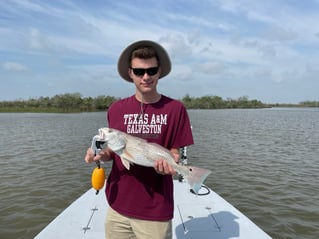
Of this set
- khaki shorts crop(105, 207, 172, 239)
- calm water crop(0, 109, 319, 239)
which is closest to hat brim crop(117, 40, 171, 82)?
khaki shorts crop(105, 207, 172, 239)

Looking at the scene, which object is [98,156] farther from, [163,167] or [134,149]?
[163,167]

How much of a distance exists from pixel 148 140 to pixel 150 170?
0.92ft

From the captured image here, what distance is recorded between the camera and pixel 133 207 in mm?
2689

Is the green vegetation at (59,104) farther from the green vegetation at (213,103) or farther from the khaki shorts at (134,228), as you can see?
the khaki shorts at (134,228)

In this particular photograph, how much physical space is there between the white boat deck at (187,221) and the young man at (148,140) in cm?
185

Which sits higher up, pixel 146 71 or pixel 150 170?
pixel 146 71

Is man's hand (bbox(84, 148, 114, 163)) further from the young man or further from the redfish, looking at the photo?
the redfish

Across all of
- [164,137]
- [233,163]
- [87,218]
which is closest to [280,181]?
[233,163]

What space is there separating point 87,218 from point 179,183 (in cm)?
251

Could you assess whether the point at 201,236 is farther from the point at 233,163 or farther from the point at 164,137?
the point at 233,163

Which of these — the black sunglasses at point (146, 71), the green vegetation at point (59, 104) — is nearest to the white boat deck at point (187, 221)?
the black sunglasses at point (146, 71)

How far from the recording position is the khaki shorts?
8.70ft

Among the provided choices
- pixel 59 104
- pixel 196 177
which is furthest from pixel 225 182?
pixel 59 104

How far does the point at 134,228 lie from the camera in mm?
2725
